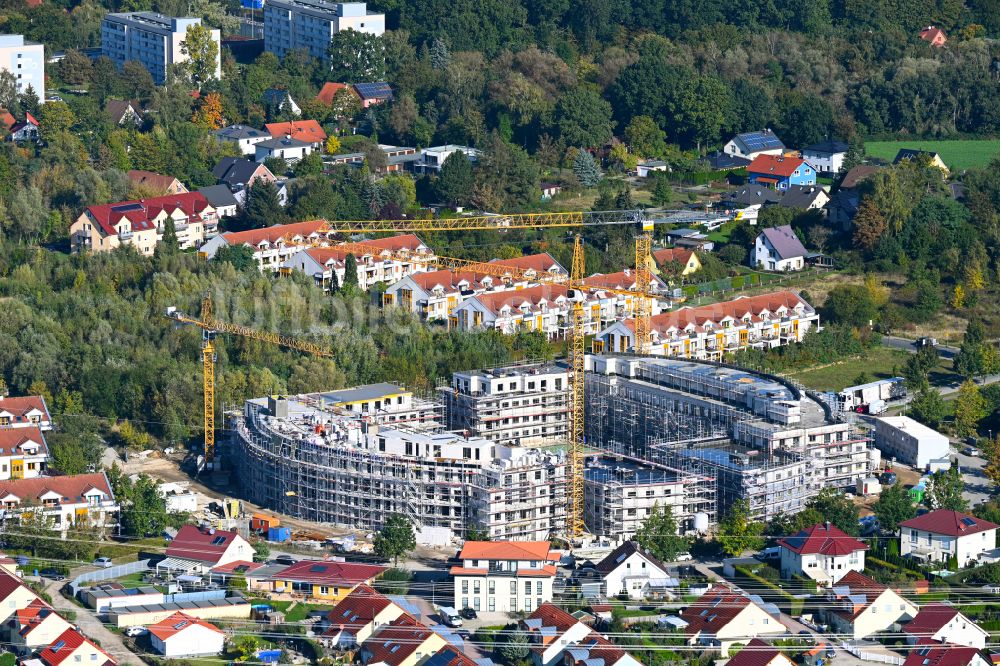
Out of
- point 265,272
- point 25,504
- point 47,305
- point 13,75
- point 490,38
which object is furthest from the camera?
point 490,38

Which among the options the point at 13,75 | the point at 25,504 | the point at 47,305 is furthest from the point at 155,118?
the point at 25,504

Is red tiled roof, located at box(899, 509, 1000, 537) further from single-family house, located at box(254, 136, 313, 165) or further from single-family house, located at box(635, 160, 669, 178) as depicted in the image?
single-family house, located at box(254, 136, 313, 165)

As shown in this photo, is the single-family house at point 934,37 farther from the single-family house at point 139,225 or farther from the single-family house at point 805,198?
the single-family house at point 139,225

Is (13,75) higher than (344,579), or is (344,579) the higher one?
(13,75)

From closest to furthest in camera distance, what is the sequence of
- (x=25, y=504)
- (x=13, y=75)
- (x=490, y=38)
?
(x=25, y=504), (x=13, y=75), (x=490, y=38)

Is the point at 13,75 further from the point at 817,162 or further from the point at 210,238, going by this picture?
the point at 817,162

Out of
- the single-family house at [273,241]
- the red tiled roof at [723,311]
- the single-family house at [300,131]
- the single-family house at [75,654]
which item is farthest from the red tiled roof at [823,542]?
the single-family house at [300,131]

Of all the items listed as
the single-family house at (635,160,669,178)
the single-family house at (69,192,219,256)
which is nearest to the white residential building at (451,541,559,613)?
the single-family house at (69,192,219,256)
